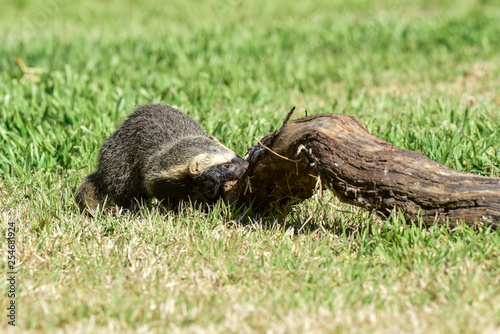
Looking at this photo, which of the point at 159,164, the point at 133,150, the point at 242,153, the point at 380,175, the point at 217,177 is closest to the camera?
the point at 380,175

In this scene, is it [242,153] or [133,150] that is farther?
[242,153]

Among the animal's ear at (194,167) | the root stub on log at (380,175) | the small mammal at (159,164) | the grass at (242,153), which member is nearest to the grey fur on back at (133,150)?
the small mammal at (159,164)

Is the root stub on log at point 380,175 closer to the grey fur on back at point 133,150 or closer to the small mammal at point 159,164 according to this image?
the small mammal at point 159,164

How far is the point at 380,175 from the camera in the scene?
3645 mm

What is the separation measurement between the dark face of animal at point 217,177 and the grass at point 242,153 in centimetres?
28

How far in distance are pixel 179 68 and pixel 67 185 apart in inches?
135

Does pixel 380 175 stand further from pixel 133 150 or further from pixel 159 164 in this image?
pixel 133 150

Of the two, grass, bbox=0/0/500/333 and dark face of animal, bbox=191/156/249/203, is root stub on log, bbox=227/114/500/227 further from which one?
dark face of animal, bbox=191/156/249/203

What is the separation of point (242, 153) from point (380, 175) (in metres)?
2.00

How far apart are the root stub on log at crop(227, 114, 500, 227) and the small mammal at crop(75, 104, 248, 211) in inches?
33.8

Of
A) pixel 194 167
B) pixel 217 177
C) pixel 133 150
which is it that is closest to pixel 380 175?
pixel 217 177

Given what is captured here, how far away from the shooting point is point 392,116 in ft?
20.7

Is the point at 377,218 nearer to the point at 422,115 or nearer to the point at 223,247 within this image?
the point at 223,247

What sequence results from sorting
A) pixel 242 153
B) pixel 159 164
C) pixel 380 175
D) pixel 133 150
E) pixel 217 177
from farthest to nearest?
pixel 242 153 < pixel 133 150 < pixel 159 164 < pixel 217 177 < pixel 380 175
